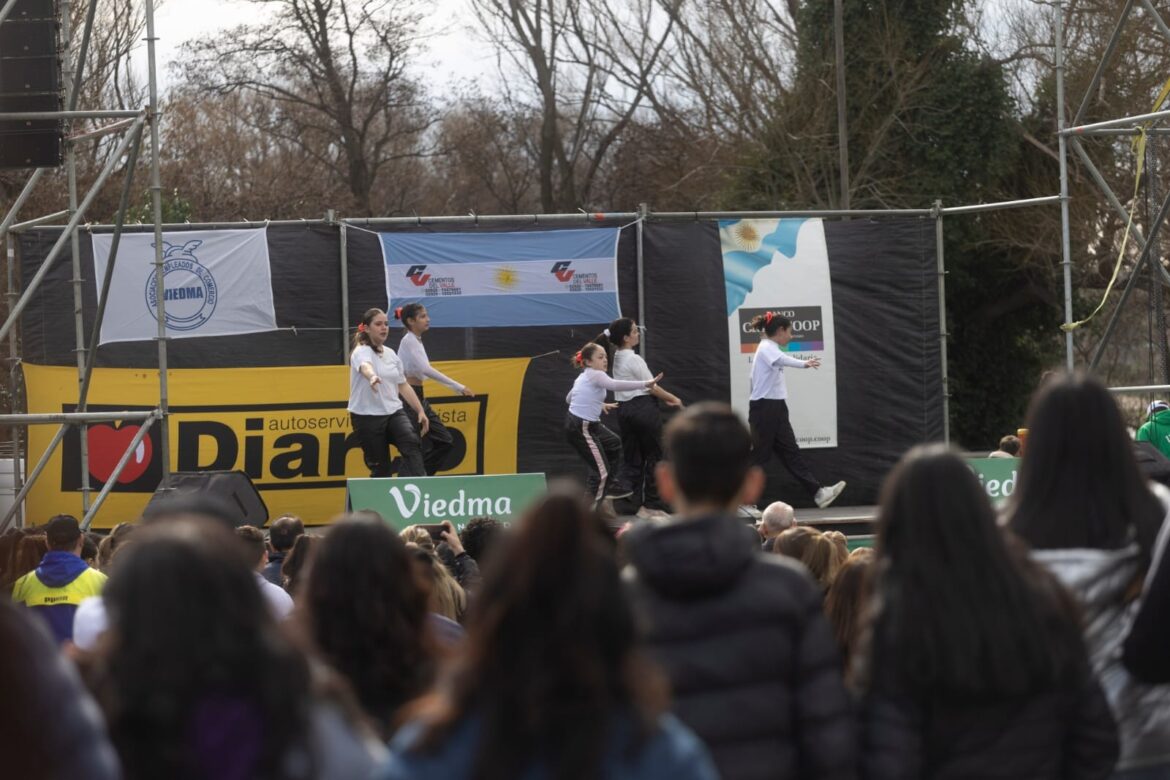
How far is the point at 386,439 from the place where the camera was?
12031 mm

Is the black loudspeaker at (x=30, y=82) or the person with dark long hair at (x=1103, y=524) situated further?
the black loudspeaker at (x=30, y=82)

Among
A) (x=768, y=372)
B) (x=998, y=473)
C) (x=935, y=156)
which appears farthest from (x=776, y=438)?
(x=935, y=156)

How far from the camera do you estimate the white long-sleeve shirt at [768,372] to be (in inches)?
500

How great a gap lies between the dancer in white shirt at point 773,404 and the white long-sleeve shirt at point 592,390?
112cm

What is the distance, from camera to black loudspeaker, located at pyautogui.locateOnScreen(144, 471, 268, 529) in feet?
34.3

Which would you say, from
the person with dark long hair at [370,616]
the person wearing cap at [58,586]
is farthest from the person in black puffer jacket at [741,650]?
the person wearing cap at [58,586]

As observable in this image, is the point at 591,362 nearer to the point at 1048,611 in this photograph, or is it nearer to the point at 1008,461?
the point at 1008,461

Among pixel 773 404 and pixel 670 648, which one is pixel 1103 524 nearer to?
pixel 670 648

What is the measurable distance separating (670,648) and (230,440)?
35.7 ft

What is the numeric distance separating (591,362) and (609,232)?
1.93m

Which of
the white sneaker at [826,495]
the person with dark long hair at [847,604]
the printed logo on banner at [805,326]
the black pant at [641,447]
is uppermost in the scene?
the printed logo on banner at [805,326]

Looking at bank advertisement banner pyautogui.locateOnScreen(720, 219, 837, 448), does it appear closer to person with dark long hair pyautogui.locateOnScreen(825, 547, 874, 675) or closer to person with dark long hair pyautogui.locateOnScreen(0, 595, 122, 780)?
person with dark long hair pyautogui.locateOnScreen(825, 547, 874, 675)

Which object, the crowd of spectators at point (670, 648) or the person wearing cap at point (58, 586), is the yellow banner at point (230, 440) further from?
the crowd of spectators at point (670, 648)

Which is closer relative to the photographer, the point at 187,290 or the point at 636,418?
the point at 636,418
